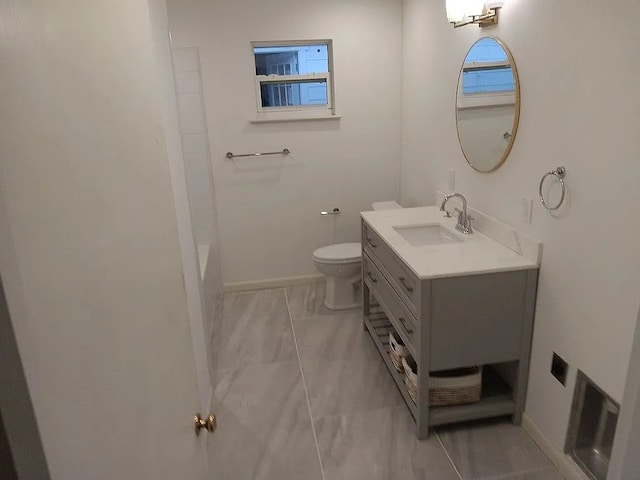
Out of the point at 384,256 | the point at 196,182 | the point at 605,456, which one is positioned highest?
the point at 196,182

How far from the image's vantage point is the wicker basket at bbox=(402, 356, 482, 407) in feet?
7.43

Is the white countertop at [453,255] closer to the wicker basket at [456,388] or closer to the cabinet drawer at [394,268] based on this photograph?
the cabinet drawer at [394,268]

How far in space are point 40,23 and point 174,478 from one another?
861 mm

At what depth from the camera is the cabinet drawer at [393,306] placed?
2227 millimetres

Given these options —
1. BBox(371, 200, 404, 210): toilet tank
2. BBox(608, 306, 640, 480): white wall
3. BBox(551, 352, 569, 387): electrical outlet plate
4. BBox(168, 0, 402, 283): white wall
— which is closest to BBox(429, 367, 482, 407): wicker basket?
BBox(551, 352, 569, 387): electrical outlet plate

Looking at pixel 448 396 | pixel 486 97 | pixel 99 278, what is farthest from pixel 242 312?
pixel 99 278

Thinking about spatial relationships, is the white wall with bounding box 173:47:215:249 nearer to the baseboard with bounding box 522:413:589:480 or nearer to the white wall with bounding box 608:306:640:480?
the baseboard with bounding box 522:413:589:480

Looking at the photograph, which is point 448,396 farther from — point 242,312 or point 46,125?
point 46,125

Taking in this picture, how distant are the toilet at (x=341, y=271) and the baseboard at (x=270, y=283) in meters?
0.41

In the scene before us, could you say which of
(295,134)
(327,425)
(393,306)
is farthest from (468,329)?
(295,134)

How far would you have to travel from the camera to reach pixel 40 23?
1.74 feet

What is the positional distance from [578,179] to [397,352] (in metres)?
1.25

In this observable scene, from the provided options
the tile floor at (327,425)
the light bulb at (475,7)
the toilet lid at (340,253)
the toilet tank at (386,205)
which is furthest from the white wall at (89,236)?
the toilet tank at (386,205)

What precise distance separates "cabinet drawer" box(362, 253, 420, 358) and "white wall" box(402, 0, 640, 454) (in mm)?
560
